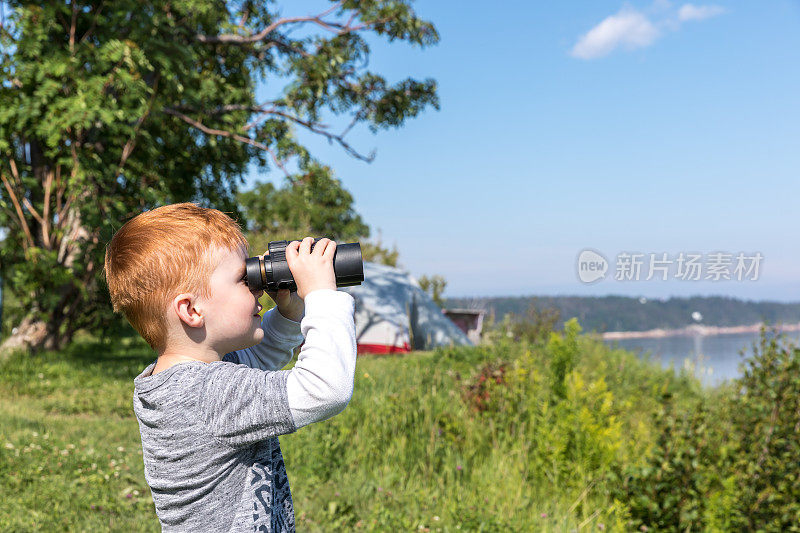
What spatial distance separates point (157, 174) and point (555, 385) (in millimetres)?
6832

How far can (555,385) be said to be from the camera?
15.4ft

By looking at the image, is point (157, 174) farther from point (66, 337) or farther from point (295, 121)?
point (66, 337)

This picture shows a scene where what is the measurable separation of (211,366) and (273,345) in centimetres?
45

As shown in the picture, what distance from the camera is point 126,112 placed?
7.52 m

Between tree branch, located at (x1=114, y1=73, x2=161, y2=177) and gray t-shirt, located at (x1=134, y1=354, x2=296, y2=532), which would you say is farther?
tree branch, located at (x1=114, y1=73, x2=161, y2=177)

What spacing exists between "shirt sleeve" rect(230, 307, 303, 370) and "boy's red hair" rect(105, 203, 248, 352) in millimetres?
369

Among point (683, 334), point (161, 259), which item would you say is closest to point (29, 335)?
point (161, 259)

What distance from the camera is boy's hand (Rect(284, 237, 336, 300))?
5.14 ft

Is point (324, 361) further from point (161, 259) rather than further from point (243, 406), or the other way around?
point (161, 259)

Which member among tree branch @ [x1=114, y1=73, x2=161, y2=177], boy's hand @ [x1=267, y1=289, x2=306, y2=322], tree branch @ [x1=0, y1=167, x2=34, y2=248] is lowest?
boy's hand @ [x1=267, y1=289, x2=306, y2=322]

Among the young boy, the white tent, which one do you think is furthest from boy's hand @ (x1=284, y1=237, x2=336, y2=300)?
the white tent

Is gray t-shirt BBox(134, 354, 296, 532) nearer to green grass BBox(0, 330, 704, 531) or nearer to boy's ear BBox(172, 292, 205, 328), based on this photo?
boy's ear BBox(172, 292, 205, 328)

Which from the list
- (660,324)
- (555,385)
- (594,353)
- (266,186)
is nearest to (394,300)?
(594,353)

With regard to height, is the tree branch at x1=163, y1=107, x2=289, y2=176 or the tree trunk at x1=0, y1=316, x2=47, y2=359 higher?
the tree branch at x1=163, y1=107, x2=289, y2=176
